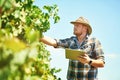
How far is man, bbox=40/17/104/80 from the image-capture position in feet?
19.2

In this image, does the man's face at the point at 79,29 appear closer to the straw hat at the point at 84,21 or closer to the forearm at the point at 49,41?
the straw hat at the point at 84,21

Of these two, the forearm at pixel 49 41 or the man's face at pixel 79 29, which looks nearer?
the forearm at pixel 49 41

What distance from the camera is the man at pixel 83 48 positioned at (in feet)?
Answer: 19.2

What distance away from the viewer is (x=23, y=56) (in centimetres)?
123

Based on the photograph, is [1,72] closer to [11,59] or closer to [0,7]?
[11,59]

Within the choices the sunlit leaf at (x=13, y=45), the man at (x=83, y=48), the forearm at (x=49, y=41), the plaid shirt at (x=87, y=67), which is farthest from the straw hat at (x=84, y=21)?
the sunlit leaf at (x=13, y=45)

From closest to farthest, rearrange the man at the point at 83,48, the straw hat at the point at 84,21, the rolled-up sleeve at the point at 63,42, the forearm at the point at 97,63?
the forearm at the point at 97,63, the man at the point at 83,48, the rolled-up sleeve at the point at 63,42, the straw hat at the point at 84,21

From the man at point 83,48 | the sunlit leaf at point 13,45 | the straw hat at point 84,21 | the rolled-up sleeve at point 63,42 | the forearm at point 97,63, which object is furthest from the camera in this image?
the straw hat at point 84,21

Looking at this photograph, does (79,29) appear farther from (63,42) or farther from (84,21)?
(63,42)

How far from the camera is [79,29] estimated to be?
6.11 m

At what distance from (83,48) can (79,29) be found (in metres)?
0.40

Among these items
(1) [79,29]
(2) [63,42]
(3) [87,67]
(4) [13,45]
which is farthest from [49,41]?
(4) [13,45]

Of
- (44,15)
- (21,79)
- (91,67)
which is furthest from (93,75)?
(21,79)

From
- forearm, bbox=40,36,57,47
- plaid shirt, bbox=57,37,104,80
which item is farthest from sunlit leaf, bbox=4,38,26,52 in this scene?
plaid shirt, bbox=57,37,104,80
